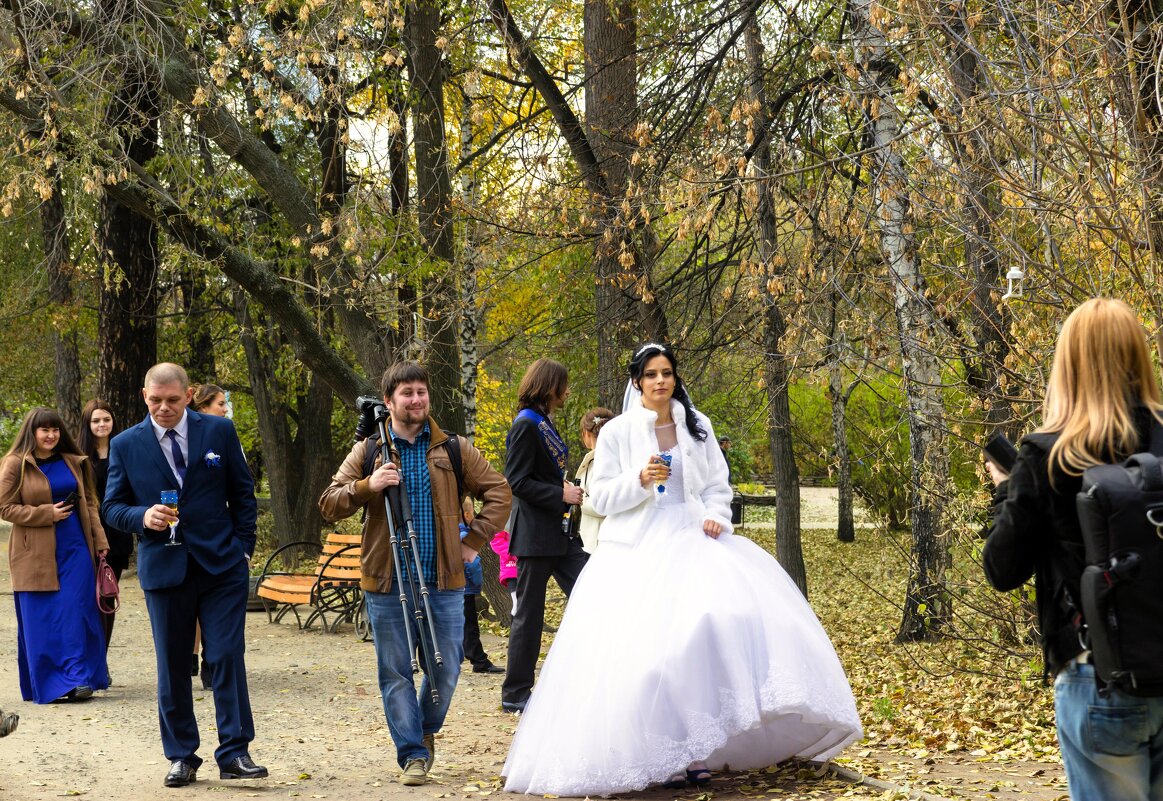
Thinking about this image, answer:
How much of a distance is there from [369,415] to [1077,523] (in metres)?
4.35

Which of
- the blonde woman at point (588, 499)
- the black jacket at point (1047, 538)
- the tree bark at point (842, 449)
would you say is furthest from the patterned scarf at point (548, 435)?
the black jacket at point (1047, 538)

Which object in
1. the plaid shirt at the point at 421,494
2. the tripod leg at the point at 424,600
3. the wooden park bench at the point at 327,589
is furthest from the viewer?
the wooden park bench at the point at 327,589

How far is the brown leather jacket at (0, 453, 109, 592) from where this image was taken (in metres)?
9.79

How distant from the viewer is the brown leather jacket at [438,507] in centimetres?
680

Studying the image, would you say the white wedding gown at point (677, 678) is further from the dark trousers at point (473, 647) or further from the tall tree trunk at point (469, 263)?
Answer: the tall tree trunk at point (469, 263)

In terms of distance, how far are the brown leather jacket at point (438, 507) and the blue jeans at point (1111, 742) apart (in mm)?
4051

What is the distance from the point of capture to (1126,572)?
3.19 meters

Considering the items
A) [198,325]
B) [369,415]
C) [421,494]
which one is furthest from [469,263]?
[198,325]

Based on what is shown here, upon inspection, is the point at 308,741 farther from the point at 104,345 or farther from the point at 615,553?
the point at 104,345

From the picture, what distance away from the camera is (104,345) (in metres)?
19.3

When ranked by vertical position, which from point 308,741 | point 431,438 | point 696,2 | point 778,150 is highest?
point 696,2

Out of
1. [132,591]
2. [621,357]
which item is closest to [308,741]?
[621,357]

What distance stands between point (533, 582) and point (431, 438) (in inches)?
75.2

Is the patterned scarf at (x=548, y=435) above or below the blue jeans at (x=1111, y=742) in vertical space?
Answer: above
